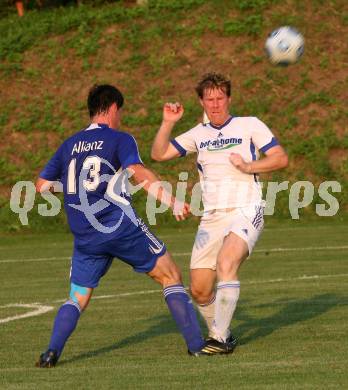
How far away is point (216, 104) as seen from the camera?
10.2 metres

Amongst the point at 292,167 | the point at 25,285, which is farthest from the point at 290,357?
the point at 292,167

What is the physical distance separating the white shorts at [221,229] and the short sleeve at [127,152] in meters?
1.22

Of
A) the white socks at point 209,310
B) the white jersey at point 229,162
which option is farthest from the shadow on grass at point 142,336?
the white jersey at point 229,162

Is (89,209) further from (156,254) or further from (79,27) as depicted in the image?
(79,27)

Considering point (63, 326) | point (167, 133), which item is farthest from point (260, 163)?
point (63, 326)

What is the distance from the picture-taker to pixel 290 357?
30.3 feet

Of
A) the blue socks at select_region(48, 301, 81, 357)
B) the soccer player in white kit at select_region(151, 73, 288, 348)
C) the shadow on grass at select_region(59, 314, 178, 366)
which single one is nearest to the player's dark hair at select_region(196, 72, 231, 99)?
the soccer player in white kit at select_region(151, 73, 288, 348)

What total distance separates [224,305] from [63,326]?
131cm

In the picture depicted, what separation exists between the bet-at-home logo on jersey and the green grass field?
1.66 meters

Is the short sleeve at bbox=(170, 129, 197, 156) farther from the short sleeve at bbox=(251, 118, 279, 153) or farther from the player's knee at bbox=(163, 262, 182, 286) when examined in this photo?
the player's knee at bbox=(163, 262, 182, 286)

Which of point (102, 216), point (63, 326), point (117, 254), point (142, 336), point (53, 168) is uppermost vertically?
point (53, 168)

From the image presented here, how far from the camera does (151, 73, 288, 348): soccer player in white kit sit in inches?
388

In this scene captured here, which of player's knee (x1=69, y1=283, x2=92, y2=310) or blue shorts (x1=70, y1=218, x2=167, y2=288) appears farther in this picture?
player's knee (x1=69, y1=283, x2=92, y2=310)

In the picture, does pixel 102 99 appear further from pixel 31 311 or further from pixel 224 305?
pixel 31 311
